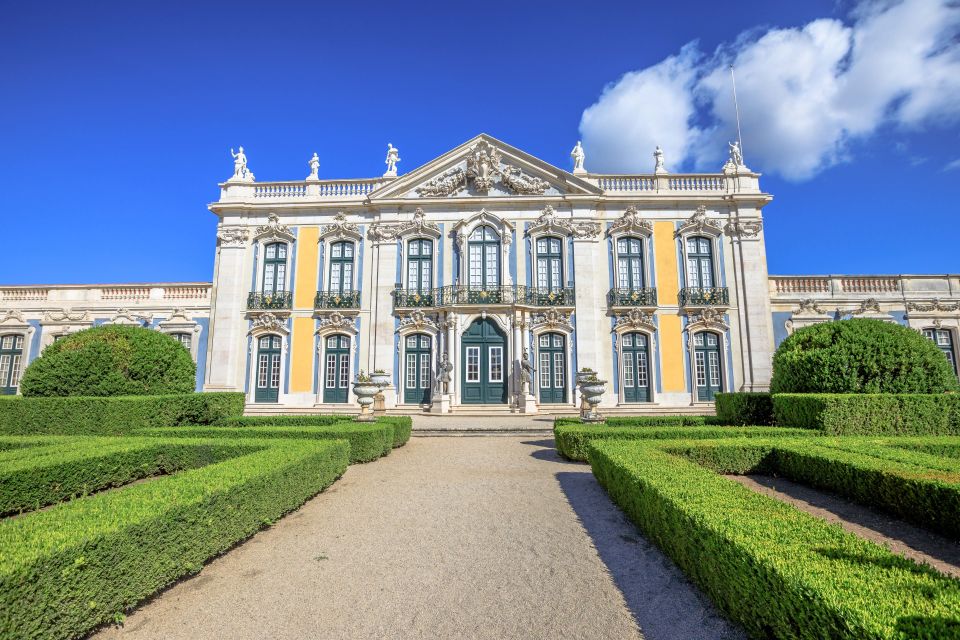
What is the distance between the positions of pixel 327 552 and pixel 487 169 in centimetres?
1737

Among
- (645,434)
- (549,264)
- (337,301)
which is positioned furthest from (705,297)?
(337,301)

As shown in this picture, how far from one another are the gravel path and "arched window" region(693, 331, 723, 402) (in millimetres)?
13758

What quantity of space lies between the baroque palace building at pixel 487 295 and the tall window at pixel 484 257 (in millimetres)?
59

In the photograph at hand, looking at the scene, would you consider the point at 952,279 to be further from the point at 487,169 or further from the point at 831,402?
the point at 487,169

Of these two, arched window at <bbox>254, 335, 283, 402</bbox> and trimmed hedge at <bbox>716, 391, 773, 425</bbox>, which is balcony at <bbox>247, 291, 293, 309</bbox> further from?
trimmed hedge at <bbox>716, 391, 773, 425</bbox>

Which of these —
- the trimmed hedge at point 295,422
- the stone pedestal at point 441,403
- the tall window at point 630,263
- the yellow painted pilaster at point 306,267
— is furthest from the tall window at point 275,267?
the tall window at point 630,263

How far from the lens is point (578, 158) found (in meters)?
20.1

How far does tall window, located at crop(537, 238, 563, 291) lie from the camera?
19.2 meters

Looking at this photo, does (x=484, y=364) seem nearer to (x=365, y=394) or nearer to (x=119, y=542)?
(x=365, y=394)

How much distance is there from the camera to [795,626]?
2.48 meters

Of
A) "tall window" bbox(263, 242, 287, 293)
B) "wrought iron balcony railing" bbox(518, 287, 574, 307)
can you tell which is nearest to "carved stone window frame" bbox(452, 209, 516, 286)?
"wrought iron balcony railing" bbox(518, 287, 574, 307)

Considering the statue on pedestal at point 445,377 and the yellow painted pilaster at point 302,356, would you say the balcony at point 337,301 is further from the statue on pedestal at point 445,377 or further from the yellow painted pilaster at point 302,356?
the statue on pedestal at point 445,377

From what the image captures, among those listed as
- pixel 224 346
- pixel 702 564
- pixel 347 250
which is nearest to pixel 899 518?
pixel 702 564

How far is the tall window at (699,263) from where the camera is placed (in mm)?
19062
